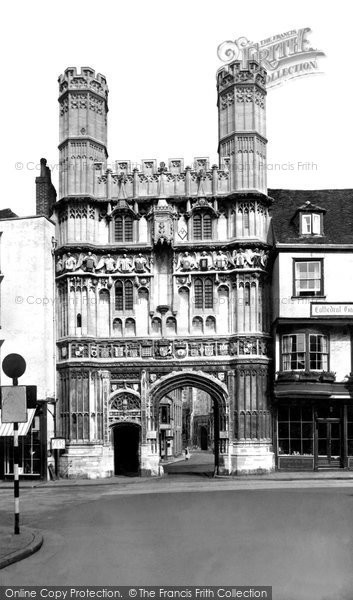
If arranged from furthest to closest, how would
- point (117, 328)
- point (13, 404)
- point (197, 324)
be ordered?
point (117, 328) < point (197, 324) < point (13, 404)

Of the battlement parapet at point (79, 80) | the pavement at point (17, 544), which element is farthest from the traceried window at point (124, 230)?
the pavement at point (17, 544)

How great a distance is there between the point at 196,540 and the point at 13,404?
518 centimetres

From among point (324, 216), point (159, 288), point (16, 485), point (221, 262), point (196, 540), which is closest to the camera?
point (196, 540)

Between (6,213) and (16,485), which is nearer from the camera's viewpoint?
(16,485)

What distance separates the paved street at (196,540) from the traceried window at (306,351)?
445 inches

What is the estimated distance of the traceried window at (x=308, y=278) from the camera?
144 feet

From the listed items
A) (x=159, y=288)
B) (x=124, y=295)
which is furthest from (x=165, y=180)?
(x=124, y=295)

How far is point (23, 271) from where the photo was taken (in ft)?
148

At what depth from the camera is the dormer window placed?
45.3 m

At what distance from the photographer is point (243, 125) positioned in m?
46.0

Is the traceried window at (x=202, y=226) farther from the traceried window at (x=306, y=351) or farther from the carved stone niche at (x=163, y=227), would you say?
the traceried window at (x=306, y=351)

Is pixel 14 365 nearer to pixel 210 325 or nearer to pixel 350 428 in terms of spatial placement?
pixel 210 325

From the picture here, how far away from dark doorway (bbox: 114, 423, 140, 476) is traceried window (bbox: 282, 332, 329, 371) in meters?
9.27

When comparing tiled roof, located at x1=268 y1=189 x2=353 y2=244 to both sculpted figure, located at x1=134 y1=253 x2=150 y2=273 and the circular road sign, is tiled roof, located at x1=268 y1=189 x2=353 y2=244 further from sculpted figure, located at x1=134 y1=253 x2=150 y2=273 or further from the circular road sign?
the circular road sign
